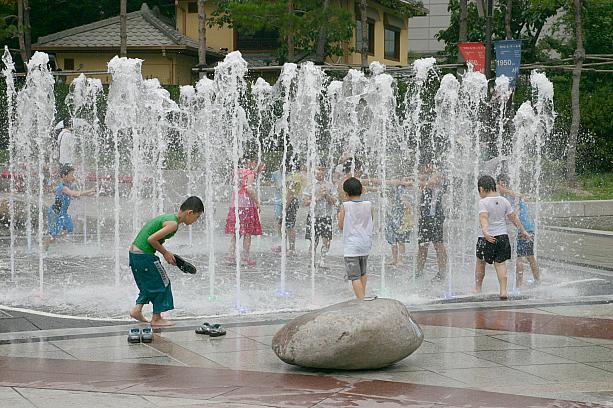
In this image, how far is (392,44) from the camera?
4453cm

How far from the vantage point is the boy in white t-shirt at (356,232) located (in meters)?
9.74

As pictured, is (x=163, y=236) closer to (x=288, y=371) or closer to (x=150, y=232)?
(x=150, y=232)

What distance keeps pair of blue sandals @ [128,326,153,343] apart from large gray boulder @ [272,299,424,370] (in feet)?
4.59

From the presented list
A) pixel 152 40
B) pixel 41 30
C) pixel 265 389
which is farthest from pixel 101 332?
pixel 41 30

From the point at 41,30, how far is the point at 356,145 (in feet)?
73.6

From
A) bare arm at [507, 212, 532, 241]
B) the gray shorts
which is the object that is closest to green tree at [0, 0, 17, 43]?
bare arm at [507, 212, 532, 241]

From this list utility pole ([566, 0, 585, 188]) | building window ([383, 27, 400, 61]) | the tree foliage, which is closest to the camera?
utility pole ([566, 0, 585, 188])

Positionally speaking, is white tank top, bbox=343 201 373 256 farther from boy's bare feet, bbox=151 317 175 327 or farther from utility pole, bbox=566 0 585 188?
utility pole, bbox=566 0 585 188

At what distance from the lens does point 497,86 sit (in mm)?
19938

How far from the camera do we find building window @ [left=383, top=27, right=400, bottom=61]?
43.9 metres

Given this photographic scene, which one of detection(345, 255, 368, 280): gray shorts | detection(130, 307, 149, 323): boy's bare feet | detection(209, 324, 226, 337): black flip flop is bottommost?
detection(209, 324, 226, 337): black flip flop

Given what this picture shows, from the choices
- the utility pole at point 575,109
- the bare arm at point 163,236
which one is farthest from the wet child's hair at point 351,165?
the utility pole at point 575,109

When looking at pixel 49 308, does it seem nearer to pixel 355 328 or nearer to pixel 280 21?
pixel 355 328

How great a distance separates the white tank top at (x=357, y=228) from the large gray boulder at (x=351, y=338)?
2.46 m
